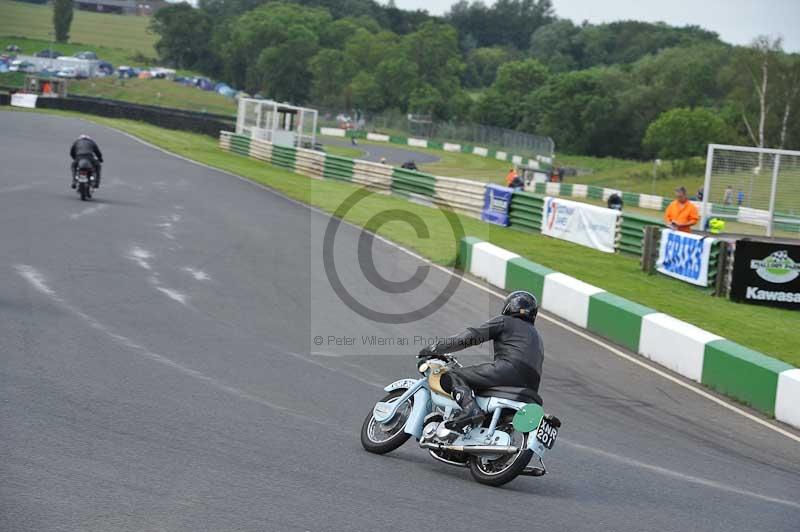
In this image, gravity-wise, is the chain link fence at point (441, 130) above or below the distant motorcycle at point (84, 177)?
above

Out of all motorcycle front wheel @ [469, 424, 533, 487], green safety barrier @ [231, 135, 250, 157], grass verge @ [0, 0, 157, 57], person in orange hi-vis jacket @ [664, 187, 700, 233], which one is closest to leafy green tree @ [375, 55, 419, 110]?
grass verge @ [0, 0, 157, 57]

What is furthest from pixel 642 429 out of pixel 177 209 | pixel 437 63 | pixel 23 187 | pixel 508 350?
pixel 437 63

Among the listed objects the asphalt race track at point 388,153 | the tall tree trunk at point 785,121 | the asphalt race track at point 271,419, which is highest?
the tall tree trunk at point 785,121

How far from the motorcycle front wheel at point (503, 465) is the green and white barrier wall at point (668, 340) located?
16.2ft

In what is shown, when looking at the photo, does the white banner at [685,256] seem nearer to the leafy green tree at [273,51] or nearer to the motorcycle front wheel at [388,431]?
the motorcycle front wheel at [388,431]

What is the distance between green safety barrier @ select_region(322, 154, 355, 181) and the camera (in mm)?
41531

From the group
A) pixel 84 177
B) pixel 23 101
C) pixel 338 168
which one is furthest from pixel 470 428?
pixel 23 101

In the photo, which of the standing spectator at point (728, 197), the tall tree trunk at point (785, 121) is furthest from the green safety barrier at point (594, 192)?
the standing spectator at point (728, 197)

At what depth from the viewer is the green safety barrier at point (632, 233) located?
2459 cm

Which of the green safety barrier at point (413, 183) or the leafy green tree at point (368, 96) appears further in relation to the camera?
the leafy green tree at point (368, 96)

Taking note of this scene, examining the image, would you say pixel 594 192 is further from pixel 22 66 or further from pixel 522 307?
pixel 22 66

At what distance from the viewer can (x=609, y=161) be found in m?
96.7

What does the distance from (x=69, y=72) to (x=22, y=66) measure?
6836 mm

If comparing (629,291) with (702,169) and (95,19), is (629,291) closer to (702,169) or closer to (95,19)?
(702,169)
